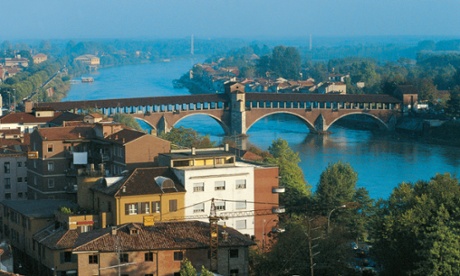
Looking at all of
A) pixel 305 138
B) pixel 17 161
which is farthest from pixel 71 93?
pixel 17 161

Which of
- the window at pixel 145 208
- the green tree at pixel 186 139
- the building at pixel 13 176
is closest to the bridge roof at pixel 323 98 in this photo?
the green tree at pixel 186 139

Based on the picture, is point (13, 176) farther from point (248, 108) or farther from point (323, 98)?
point (323, 98)

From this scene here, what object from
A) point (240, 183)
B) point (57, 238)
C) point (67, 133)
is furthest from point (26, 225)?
point (67, 133)

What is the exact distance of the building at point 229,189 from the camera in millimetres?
11336

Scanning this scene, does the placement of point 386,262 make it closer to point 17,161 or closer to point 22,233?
point 22,233

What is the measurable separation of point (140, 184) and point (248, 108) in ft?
68.5

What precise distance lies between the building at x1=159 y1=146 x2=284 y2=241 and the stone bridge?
17752 mm

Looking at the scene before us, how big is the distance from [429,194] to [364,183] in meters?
9.63

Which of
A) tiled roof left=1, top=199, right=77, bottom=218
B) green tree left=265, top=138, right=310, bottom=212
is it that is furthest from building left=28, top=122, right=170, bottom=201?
green tree left=265, top=138, right=310, bottom=212

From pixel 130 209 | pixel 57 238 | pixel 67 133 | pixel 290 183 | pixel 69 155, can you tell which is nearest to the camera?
pixel 57 238

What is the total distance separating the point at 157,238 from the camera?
10.0 meters

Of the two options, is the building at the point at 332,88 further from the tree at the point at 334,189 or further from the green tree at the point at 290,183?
the tree at the point at 334,189

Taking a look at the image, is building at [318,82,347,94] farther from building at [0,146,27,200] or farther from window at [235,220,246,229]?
window at [235,220,246,229]

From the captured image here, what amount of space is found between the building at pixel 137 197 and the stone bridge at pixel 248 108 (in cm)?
1818
